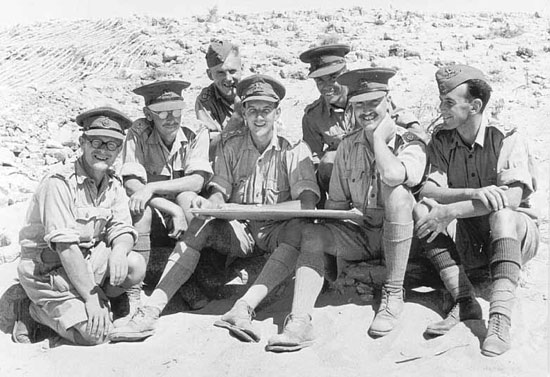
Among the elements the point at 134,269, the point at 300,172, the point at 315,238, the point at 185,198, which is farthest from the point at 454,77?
the point at 134,269

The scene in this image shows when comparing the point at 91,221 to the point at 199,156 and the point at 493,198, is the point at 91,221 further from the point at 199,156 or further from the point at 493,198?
the point at 493,198

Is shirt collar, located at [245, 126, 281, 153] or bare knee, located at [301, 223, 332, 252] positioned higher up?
shirt collar, located at [245, 126, 281, 153]

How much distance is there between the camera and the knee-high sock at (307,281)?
4723mm

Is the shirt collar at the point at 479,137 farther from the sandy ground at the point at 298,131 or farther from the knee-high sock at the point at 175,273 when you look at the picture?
the knee-high sock at the point at 175,273

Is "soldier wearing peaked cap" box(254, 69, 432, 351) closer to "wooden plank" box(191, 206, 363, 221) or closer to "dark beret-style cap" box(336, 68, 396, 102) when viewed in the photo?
"dark beret-style cap" box(336, 68, 396, 102)

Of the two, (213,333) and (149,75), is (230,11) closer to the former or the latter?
(149,75)

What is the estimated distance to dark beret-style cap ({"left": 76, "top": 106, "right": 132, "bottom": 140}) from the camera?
4867 mm

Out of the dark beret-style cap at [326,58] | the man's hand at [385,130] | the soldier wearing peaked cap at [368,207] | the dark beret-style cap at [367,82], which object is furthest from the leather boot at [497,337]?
the dark beret-style cap at [326,58]

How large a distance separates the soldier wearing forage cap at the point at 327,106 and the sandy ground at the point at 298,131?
1597 mm

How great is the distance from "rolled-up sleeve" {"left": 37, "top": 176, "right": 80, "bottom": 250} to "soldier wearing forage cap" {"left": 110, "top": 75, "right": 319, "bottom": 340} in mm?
732

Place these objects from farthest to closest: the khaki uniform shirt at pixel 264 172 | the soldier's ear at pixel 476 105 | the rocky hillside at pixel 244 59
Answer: the rocky hillside at pixel 244 59 < the khaki uniform shirt at pixel 264 172 < the soldier's ear at pixel 476 105

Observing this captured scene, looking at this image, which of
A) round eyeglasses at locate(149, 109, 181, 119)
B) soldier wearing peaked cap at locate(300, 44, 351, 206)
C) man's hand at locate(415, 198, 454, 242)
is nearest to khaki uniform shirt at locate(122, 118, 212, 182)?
round eyeglasses at locate(149, 109, 181, 119)

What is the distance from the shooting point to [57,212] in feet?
15.5

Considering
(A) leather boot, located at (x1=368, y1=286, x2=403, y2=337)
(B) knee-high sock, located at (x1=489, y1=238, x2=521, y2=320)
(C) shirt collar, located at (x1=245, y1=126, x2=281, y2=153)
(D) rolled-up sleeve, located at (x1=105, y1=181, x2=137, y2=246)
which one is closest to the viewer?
(B) knee-high sock, located at (x1=489, y1=238, x2=521, y2=320)
